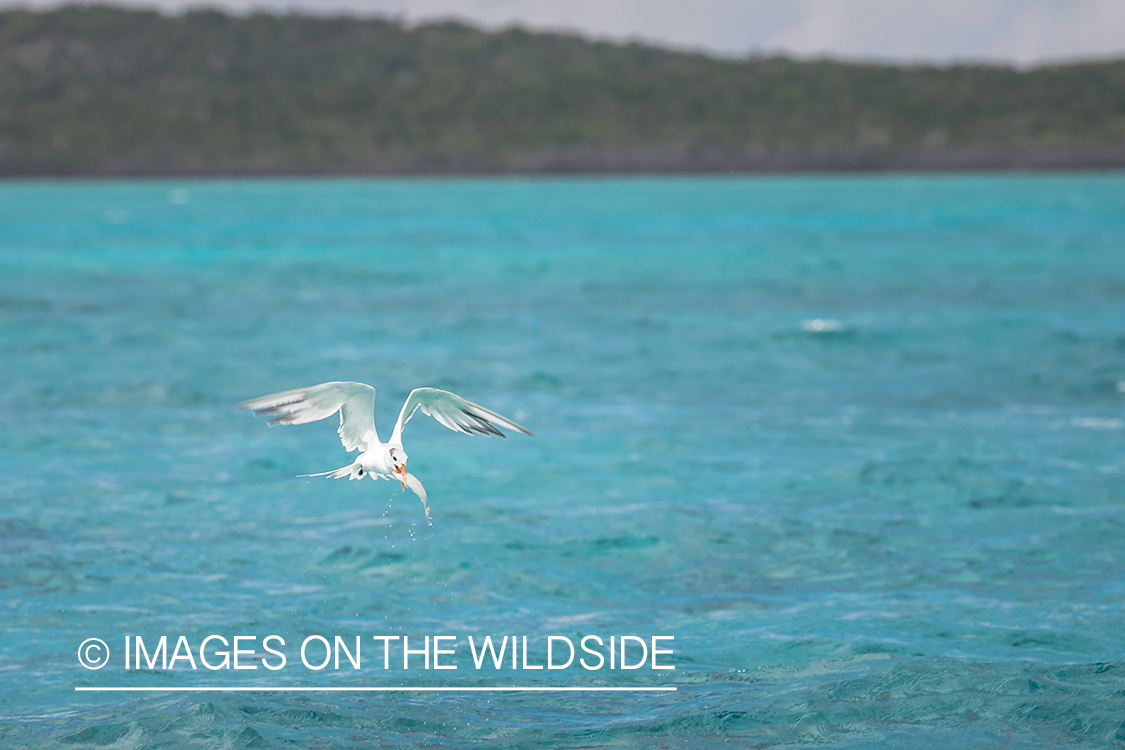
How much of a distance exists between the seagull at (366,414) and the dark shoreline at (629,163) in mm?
164788

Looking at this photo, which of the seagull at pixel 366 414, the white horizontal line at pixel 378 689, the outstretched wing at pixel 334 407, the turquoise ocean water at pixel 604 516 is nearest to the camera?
the seagull at pixel 366 414

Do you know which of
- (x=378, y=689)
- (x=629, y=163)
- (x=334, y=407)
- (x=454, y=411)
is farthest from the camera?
(x=629, y=163)

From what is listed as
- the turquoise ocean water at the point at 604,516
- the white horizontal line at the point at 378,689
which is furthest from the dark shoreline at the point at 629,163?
the white horizontal line at the point at 378,689

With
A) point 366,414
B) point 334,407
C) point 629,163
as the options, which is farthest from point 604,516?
point 629,163

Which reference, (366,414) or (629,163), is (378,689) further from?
(629,163)

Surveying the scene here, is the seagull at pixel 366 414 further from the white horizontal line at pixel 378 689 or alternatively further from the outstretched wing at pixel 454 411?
the white horizontal line at pixel 378 689

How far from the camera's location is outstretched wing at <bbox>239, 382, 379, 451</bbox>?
8.24 m

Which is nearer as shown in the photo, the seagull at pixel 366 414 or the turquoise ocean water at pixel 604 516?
the seagull at pixel 366 414

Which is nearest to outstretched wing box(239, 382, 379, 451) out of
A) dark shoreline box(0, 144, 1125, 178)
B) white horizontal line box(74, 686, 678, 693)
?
white horizontal line box(74, 686, 678, 693)

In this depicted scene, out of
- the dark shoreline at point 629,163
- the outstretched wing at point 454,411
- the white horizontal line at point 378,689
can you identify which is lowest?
the white horizontal line at point 378,689

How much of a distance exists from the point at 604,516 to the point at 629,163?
163 meters

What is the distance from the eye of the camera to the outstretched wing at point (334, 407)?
27.0 ft

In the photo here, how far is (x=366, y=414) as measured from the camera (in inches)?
338

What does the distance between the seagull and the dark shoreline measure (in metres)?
165
